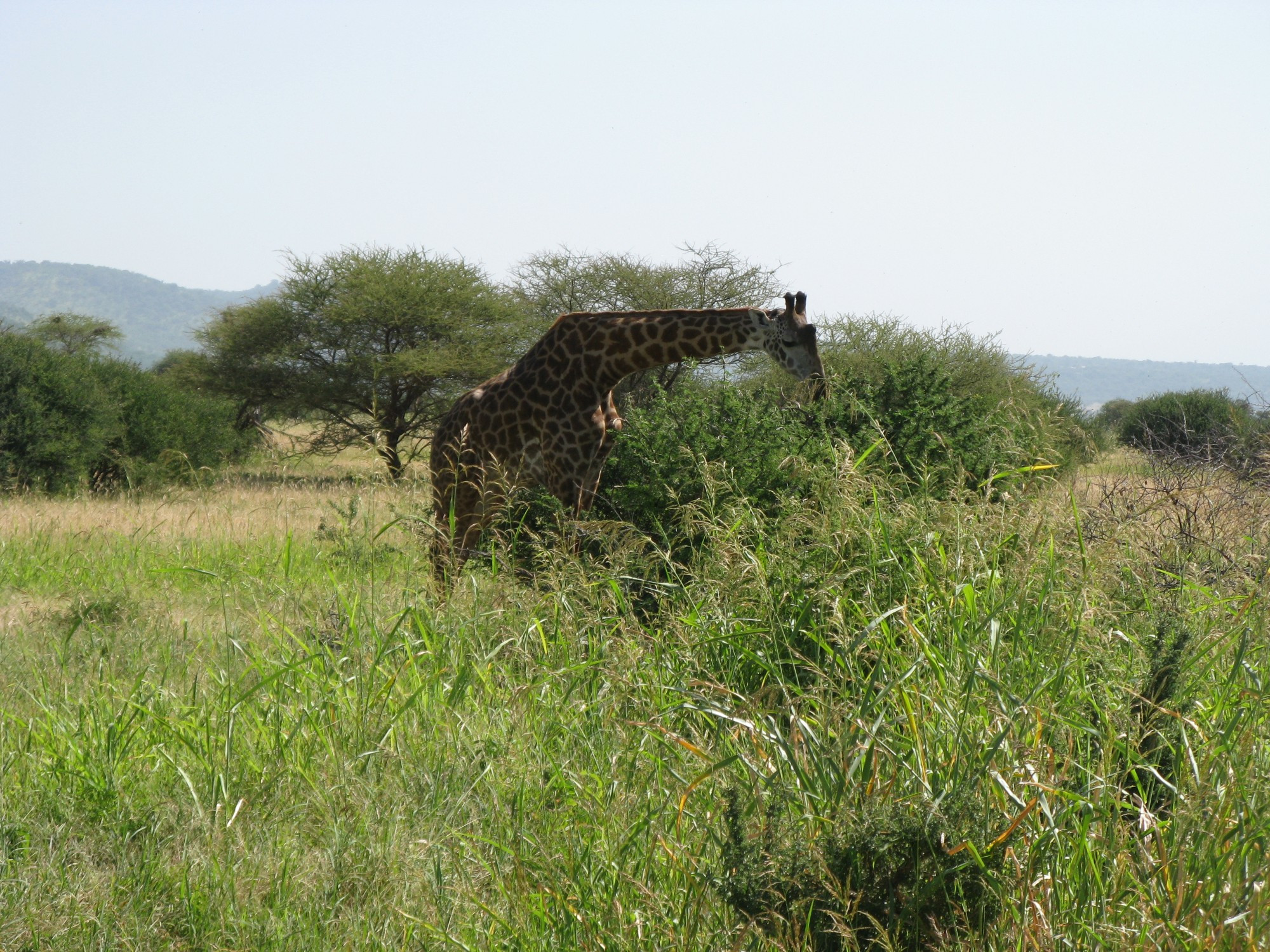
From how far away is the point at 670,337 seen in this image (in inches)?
276

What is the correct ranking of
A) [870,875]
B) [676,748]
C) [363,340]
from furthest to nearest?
[363,340] < [676,748] < [870,875]

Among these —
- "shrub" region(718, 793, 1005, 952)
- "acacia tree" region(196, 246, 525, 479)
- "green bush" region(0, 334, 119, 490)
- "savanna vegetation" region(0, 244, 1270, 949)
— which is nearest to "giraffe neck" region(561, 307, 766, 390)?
"savanna vegetation" region(0, 244, 1270, 949)

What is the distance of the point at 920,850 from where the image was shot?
258cm

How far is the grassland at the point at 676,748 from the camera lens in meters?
2.59

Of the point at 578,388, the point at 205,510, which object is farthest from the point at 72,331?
the point at 578,388

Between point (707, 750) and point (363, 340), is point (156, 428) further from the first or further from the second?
point (707, 750)

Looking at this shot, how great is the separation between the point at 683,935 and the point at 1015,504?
2.49m

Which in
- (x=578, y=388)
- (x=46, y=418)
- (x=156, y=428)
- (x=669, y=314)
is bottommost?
(x=156, y=428)

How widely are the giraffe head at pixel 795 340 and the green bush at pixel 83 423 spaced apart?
1186 cm

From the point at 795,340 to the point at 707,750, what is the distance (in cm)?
379

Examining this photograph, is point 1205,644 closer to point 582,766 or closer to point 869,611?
point 869,611

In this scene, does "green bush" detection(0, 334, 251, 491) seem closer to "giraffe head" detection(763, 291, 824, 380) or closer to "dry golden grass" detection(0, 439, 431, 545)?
"dry golden grass" detection(0, 439, 431, 545)

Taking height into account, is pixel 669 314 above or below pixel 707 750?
above

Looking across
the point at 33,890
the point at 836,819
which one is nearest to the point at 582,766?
the point at 836,819
